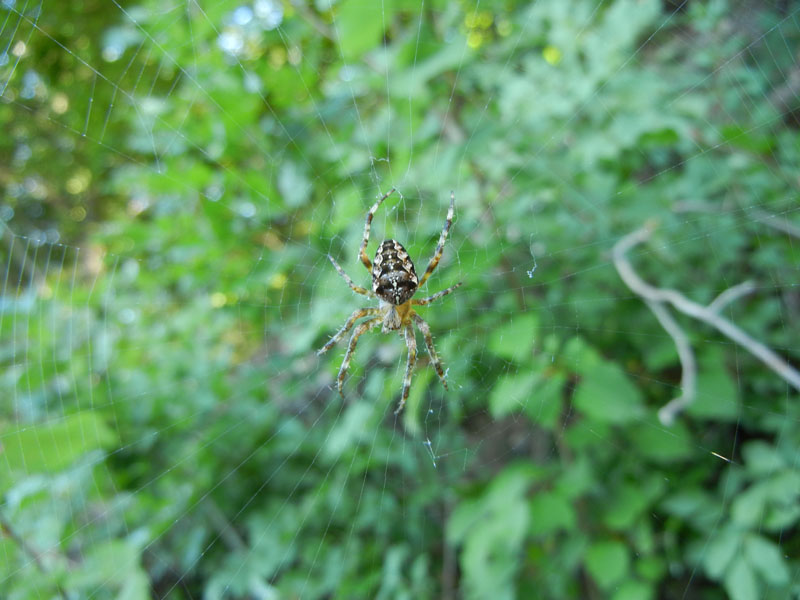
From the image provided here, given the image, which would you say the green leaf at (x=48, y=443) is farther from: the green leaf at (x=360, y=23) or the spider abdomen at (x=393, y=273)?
the green leaf at (x=360, y=23)

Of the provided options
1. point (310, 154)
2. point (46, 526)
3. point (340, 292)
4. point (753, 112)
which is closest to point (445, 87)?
point (310, 154)

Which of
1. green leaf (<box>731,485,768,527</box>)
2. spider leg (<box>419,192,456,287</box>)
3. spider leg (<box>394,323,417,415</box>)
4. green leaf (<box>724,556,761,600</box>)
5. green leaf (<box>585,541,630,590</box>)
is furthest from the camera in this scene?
spider leg (<box>394,323,417,415</box>)

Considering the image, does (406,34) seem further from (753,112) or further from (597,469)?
(597,469)

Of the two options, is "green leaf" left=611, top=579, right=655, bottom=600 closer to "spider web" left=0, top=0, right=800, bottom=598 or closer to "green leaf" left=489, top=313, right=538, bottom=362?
"spider web" left=0, top=0, right=800, bottom=598

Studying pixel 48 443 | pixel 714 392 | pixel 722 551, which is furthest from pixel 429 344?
pixel 48 443

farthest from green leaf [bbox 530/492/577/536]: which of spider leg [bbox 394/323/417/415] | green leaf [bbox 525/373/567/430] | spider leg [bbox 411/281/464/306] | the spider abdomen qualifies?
the spider abdomen

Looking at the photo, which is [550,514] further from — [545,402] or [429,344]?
[429,344]
